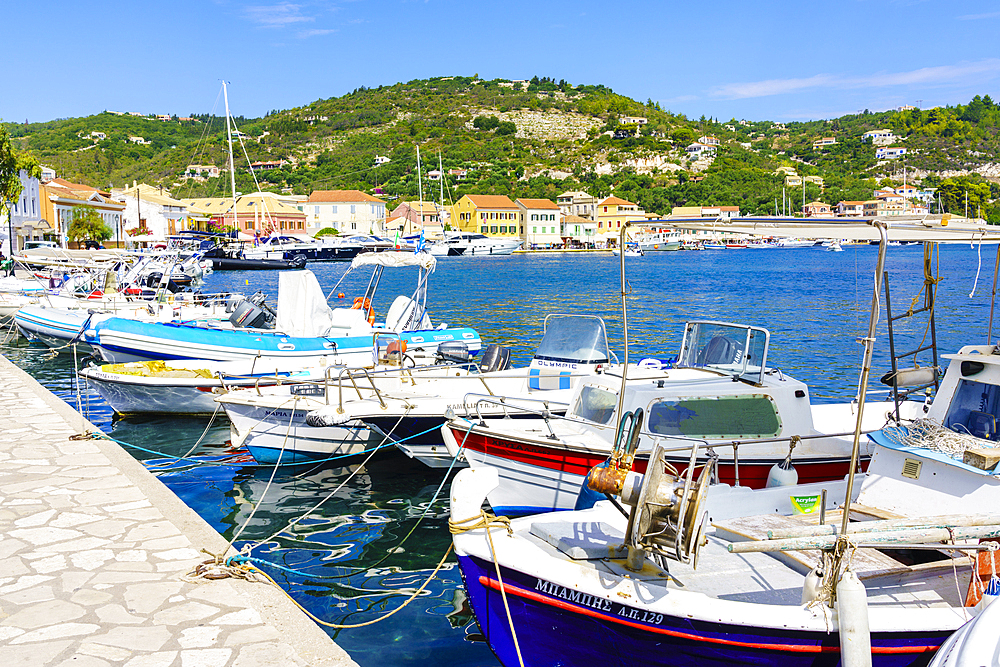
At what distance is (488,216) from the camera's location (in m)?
140

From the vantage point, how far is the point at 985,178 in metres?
162

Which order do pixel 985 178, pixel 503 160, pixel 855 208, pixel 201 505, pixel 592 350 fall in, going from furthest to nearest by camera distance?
pixel 503 160 → pixel 985 178 → pixel 855 208 → pixel 592 350 → pixel 201 505

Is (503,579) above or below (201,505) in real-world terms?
above

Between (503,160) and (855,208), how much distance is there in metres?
95.1

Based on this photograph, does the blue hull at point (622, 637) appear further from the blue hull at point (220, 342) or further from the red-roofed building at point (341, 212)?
the red-roofed building at point (341, 212)

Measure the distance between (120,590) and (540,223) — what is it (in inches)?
5488

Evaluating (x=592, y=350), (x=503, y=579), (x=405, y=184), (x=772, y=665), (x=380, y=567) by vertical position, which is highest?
(x=405, y=184)

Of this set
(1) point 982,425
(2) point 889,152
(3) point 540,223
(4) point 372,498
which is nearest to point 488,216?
(3) point 540,223

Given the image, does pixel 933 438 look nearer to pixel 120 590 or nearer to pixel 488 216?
pixel 120 590

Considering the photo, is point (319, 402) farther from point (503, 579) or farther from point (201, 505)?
point (503, 579)

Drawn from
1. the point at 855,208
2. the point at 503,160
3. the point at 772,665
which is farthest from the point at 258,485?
the point at 503,160

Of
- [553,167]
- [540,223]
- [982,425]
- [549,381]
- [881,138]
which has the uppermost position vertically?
[881,138]

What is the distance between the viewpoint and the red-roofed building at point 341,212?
14275cm

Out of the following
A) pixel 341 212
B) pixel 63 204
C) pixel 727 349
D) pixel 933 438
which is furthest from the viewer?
pixel 341 212
